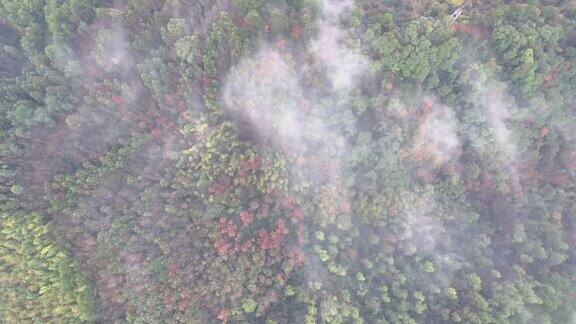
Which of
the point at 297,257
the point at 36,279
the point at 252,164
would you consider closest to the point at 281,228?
the point at 297,257

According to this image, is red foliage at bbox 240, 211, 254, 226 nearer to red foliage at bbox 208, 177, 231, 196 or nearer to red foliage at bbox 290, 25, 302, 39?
red foliage at bbox 208, 177, 231, 196

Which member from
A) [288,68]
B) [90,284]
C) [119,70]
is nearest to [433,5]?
[288,68]

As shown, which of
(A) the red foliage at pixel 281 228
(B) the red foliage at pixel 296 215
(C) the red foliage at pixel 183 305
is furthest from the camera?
(B) the red foliage at pixel 296 215

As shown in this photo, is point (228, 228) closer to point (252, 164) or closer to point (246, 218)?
point (246, 218)

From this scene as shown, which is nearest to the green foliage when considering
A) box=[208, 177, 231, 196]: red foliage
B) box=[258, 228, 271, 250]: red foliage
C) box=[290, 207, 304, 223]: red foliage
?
box=[208, 177, 231, 196]: red foliage

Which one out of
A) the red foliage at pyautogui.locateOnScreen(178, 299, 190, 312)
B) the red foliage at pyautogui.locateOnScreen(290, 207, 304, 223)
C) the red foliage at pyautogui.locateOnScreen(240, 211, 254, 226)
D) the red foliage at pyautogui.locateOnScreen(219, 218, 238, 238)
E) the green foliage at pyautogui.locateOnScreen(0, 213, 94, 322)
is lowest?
the green foliage at pyautogui.locateOnScreen(0, 213, 94, 322)

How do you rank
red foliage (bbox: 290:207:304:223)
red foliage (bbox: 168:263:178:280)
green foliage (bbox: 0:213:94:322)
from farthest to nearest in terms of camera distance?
red foliage (bbox: 290:207:304:223) → red foliage (bbox: 168:263:178:280) → green foliage (bbox: 0:213:94:322)

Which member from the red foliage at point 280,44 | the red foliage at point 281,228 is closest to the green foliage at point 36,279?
the red foliage at point 281,228

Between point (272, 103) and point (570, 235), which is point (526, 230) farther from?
point (272, 103)

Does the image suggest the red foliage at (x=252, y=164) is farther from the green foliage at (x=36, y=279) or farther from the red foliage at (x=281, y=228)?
the green foliage at (x=36, y=279)
